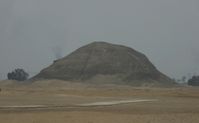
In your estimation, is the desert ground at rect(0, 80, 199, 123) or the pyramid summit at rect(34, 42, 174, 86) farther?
the pyramid summit at rect(34, 42, 174, 86)

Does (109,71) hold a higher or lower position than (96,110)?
higher

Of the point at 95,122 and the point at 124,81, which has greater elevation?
the point at 124,81

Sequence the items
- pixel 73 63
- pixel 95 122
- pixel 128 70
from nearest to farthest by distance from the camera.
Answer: pixel 95 122, pixel 128 70, pixel 73 63

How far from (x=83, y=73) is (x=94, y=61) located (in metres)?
11.1

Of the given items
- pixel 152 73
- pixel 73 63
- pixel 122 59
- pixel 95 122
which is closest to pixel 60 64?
pixel 73 63

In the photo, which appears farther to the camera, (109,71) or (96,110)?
(109,71)

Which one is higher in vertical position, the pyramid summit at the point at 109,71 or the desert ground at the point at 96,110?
the pyramid summit at the point at 109,71

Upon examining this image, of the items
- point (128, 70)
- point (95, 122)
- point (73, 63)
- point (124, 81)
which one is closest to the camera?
point (95, 122)

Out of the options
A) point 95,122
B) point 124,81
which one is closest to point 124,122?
point 95,122

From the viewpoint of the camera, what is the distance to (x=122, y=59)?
639 ft

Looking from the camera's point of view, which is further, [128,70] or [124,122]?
[128,70]

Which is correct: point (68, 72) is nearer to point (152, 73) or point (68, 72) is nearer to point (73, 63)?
point (73, 63)

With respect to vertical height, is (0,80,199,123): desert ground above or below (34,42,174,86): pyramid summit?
below

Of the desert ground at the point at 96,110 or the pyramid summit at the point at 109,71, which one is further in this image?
the pyramid summit at the point at 109,71
